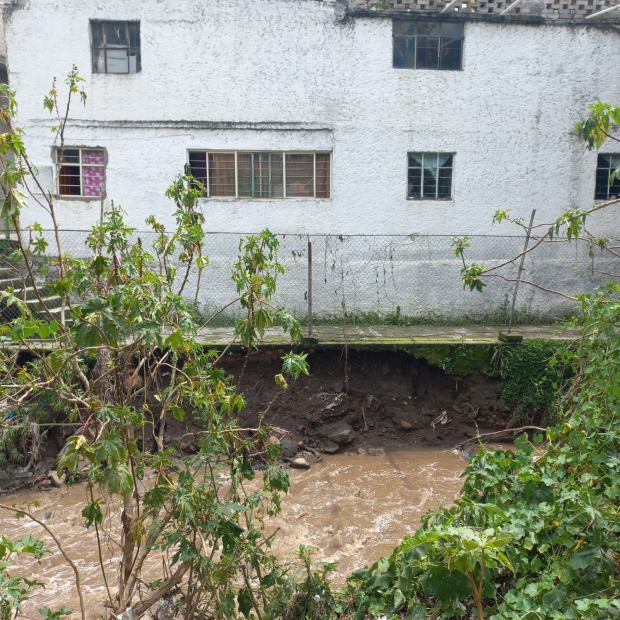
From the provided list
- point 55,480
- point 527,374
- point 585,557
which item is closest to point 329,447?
point 527,374

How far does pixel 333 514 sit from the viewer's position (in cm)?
629

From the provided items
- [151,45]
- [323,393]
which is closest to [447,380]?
[323,393]

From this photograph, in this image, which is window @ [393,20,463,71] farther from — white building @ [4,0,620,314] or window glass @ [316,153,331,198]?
window glass @ [316,153,331,198]

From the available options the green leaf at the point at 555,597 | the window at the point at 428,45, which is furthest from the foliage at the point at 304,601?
the window at the point at 428,45

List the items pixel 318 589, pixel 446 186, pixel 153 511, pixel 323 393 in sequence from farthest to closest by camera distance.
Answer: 1. pixel 446 186
2. pixel 323 393
3. pixel 318 589
4. pixel 153 511

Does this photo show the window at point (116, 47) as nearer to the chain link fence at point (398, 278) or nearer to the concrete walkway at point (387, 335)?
the chain link fence at point (398, 278)

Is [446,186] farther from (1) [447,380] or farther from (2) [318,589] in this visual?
(2) [318,589]

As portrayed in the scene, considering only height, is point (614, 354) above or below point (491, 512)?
above

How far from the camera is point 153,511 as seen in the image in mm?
3203

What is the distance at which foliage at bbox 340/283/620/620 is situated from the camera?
2.62m

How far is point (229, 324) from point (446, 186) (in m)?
4.75

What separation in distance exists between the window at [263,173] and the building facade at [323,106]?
26 millimetres

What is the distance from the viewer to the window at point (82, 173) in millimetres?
9938

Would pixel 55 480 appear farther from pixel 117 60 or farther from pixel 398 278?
pixel 117 60
